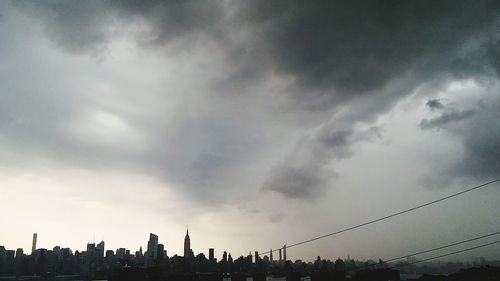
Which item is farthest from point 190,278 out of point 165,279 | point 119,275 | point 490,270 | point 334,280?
point 490,270

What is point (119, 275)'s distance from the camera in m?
65.2

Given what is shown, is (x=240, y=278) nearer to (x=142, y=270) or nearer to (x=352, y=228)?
(x=352, y=228)

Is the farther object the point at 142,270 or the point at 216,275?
the point at 142,270

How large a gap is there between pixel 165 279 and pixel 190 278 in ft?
12.8

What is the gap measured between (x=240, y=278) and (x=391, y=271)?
20.3m

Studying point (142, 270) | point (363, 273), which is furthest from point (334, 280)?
point (142, 270)

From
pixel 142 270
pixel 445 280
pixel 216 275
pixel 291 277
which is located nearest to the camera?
pixel 445 280

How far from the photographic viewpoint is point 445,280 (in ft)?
101

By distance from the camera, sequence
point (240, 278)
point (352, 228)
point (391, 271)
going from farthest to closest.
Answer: point (240, 278), point (391, 271), point (352, 228)

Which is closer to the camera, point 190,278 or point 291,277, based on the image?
point 291,277

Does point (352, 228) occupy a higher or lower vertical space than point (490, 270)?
higher

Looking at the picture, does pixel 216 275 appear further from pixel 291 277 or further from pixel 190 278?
pixel 291 277

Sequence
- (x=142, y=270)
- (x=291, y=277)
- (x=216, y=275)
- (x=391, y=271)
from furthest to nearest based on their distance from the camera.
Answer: (x=142, y=270), (x=216, y=275), (x=291, y=277), (x=391, y=271)

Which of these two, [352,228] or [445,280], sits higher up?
[352,228]
